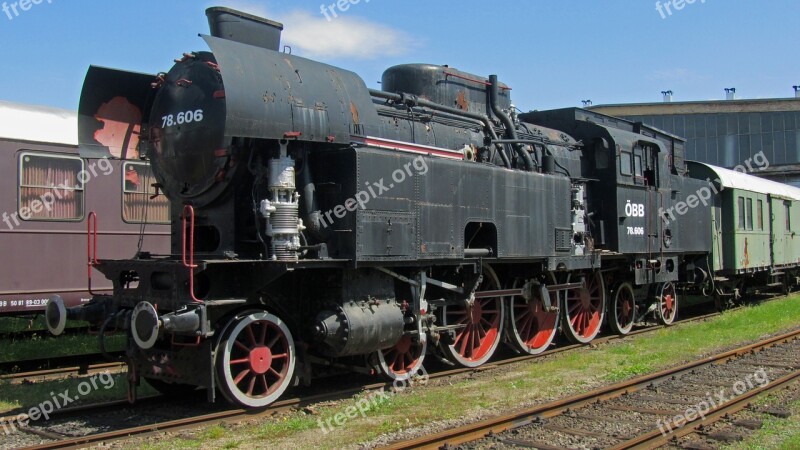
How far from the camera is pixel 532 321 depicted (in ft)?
36.3

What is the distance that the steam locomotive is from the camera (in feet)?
22.7

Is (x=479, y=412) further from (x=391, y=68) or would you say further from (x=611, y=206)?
(x=611, y=206)

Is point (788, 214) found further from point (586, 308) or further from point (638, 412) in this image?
point (638, 412)

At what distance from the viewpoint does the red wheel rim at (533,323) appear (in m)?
10.7

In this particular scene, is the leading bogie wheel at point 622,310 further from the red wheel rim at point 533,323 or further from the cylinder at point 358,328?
the cylinder at point 358,328

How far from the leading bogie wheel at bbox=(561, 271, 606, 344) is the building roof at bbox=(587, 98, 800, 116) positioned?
39.6 meters

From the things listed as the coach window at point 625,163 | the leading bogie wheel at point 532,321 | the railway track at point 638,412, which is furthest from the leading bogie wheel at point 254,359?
the coach window at point 625,163

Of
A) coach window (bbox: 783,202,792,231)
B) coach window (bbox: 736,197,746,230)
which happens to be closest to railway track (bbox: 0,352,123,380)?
coach window (bbox: 736,197,746,230)

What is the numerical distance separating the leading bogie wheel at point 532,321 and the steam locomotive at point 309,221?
0.17ft

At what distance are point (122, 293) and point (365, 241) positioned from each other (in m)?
2.66

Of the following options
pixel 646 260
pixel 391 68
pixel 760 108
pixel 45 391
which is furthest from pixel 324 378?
pixel 760 108

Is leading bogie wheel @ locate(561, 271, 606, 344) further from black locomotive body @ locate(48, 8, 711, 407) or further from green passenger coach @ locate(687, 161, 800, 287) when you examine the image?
green passenger coach @ locate(687, 161, 800, 287)

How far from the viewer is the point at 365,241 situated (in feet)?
24.4

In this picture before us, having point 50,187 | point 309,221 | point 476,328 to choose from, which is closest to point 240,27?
point 309,221
